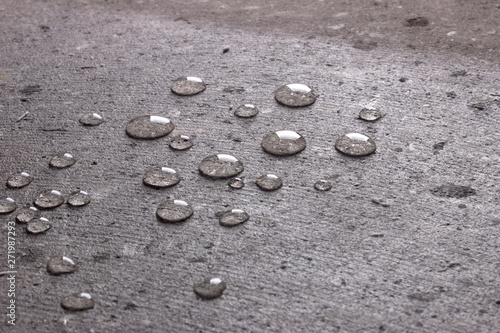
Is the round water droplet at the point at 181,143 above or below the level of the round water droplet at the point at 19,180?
above

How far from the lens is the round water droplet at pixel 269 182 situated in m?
1.66

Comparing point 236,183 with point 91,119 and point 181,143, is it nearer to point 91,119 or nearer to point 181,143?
point 181,143

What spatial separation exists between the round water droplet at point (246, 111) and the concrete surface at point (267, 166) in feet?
0.08

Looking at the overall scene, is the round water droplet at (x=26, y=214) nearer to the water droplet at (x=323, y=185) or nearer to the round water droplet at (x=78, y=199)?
the round water droplet at (x=78, y=199)

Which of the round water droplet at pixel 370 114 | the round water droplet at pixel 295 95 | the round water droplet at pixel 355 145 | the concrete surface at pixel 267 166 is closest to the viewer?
the concrete surface at pixel 267 166

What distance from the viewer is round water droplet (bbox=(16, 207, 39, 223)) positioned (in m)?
1.61

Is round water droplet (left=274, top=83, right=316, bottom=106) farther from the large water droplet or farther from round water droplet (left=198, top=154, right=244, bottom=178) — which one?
the large water droplet

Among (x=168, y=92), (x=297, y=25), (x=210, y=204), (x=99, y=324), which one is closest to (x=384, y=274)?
(x=210, y=204)

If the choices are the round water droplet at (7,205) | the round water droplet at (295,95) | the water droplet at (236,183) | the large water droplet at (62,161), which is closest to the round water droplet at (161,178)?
the water droplet at (236,183)

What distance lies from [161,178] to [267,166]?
298 millimetres

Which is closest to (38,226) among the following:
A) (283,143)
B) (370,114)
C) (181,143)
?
(181,143)

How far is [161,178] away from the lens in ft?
5.66

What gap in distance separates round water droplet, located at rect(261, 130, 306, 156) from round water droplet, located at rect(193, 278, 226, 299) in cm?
51

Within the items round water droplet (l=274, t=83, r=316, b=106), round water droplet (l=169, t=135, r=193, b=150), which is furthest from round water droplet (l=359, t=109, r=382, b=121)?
round water droplet (l=169, t=135, r=193, b=150)
